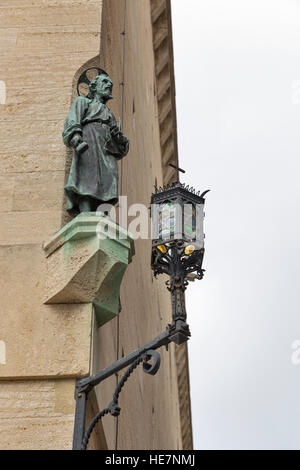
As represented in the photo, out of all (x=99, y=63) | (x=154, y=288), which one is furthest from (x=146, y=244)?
(x=99, y=63)

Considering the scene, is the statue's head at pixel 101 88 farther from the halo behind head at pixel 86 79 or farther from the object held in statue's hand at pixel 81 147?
the object held in statue's hand at pixel 81 147

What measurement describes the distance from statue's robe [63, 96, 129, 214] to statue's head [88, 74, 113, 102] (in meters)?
0.11

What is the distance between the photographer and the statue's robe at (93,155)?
267 inches

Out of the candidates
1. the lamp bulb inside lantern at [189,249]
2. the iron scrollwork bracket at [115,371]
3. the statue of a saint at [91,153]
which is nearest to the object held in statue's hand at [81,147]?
the statue of a saint at [91,153]

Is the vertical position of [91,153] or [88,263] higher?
[91,153]

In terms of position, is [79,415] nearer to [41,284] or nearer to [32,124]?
[41,284]

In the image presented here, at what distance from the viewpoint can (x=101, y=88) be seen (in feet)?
24.4

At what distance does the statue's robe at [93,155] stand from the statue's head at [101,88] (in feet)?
0.38

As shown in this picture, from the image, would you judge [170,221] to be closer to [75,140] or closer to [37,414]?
[75,140]

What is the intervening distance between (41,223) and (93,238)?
2.02 ft

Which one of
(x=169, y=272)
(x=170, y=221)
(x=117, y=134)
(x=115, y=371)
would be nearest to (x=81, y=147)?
(x=117, y=134)

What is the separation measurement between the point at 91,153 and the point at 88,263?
38.2 inches

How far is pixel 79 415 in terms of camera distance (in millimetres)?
5922

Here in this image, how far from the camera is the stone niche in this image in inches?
252
